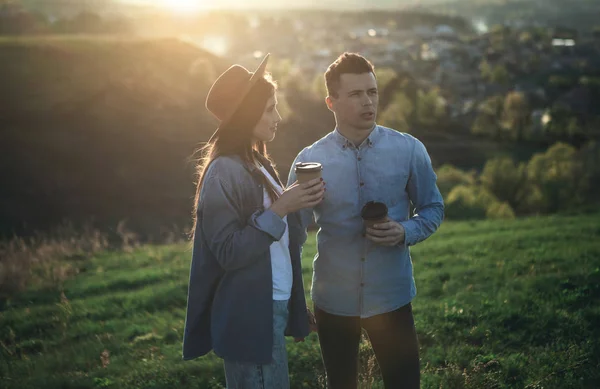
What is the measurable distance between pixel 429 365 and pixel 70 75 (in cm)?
4732

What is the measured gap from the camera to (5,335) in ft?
23.6

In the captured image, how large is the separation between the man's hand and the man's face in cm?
67

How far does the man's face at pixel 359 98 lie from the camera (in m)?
3.19

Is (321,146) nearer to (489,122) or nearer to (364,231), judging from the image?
(364,231)

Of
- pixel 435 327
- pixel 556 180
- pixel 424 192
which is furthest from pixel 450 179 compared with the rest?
pixel 424 192

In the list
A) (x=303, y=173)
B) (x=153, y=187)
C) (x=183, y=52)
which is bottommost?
(x=153, y=187)

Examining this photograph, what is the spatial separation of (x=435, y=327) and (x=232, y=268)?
378 cm

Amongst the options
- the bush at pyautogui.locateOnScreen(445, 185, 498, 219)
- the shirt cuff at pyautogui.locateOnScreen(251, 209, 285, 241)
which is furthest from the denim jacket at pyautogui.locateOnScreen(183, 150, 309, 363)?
the bush at pyautogui.locateOnScreen(445, 185, 498, 219)

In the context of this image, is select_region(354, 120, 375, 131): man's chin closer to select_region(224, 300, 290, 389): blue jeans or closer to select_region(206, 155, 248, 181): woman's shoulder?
select_region(206, 155, 248, 181): woman's shoulder

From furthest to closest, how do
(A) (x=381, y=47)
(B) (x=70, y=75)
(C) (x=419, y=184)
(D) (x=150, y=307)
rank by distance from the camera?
(A) (x=381, y=47) < (B) (x=70, y=75) < (D) (x=150, y=307) < (C) (x=419, y=184)

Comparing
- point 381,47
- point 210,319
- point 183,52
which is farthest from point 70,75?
point 381,47

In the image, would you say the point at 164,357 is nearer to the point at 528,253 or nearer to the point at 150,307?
the point at 150,307

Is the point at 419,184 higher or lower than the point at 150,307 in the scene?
higher

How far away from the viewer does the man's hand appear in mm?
2926
